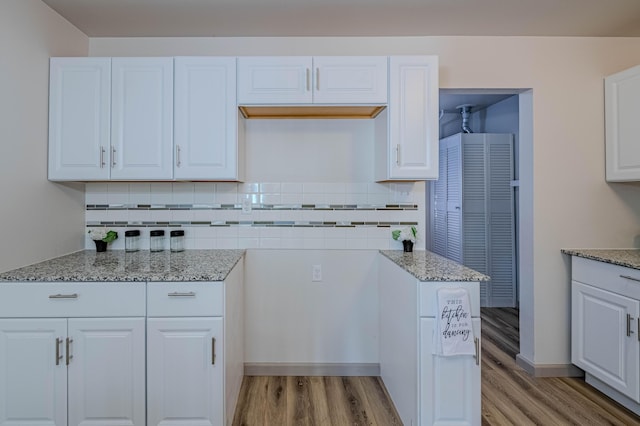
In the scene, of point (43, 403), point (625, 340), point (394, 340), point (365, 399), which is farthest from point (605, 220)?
point (43, 403)

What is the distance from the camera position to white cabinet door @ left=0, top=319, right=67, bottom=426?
5.51 ft

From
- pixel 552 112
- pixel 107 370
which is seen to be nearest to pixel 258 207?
pixel 107 370

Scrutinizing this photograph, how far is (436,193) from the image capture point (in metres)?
4.66

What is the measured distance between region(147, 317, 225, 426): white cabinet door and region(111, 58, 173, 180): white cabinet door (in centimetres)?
100

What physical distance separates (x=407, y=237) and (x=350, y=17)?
5.10 feet

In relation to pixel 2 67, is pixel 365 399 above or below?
below

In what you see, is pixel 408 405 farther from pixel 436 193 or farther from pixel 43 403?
pixel 436 193

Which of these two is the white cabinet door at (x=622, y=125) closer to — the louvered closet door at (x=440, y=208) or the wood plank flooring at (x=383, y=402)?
the wood plank flooring at (x=383, y=402)

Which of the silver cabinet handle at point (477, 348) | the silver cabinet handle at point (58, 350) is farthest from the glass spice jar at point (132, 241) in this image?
the silver cabinet handle at point (477, 348)

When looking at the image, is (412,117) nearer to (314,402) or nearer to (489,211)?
(314,402)

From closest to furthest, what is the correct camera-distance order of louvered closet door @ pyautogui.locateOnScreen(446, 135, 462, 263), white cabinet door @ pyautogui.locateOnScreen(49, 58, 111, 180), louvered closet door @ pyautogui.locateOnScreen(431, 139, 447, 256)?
white cabinet door @ pyautogui.locateOnScreen(49, 58, 111, 180) < louvered closet door @ pyautogui.locateOnScreen(446, 135, 462, 263) < louvered closet door @ pyautogui.locateOnScreen(431, 139, 447, 256)

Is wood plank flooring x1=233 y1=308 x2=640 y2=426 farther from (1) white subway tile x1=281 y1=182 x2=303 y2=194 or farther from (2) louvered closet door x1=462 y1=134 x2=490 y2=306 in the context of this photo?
(2) louvered closet door x1=462 y1=134 x2=490 y2=306

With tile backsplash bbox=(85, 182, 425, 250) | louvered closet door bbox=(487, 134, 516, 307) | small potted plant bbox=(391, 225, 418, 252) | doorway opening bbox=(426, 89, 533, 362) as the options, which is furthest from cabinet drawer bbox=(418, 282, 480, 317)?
louvered closet door bbox=(487, 134, 516, 307)

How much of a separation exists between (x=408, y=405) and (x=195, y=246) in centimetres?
177
